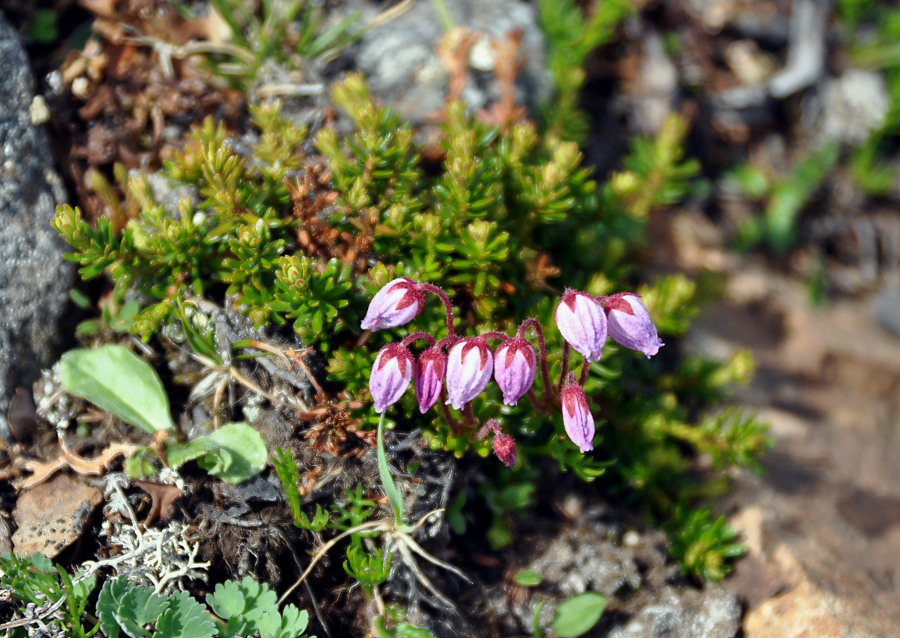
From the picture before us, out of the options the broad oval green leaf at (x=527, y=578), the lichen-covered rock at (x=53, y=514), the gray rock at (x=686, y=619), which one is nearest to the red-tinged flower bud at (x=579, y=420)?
the broad oval green leaf at (x=527, y=578)

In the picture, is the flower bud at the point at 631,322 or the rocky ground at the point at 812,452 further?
the rocky ground at the point at 812,452

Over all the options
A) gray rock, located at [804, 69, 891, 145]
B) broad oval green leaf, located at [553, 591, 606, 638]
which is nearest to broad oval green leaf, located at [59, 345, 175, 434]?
broad oval green leaf, located at [553, 591, 606, 638]

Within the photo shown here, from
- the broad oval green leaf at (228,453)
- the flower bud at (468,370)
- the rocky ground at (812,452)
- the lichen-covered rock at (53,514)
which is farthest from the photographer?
the rocky ground at (812,452)

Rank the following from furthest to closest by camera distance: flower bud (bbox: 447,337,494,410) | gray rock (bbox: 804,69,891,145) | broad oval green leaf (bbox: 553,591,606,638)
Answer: gray rock (bbox: 804,69,891,145) → broad oval green leaf (bbox: 553,591,606,638) → flower bud (bbox: 447,337,494,410)

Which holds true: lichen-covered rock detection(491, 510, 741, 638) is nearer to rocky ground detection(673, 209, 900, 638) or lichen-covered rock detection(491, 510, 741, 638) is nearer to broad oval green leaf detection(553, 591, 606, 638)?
broad oval green leaf detection(553, 591, 606, 638)

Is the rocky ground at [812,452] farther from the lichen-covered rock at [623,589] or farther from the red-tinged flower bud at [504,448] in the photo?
the red-tinged flower bud at [504,448]
